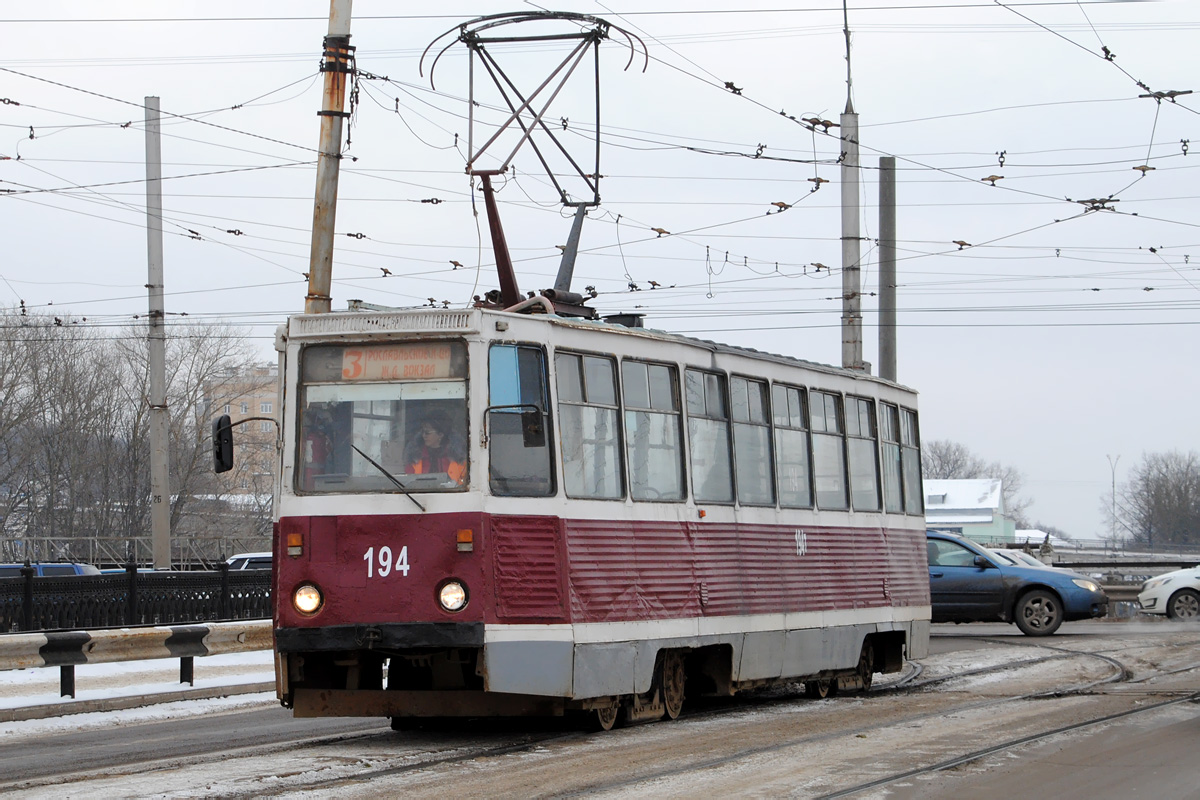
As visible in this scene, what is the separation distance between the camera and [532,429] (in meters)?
9.60

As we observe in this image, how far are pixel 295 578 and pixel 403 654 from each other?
828mm

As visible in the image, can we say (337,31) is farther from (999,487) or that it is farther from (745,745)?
(999,487)

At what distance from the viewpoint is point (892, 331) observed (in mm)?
22656

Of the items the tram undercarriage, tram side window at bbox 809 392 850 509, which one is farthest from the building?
the tram undercarriage

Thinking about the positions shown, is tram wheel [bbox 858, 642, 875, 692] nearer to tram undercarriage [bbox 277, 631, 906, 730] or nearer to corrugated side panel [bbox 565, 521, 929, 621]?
corrugated side panel [bbox 565, 521, 929, 621]

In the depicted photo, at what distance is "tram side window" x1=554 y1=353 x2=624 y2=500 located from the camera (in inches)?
404

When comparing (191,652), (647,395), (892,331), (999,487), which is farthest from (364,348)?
(999,487)

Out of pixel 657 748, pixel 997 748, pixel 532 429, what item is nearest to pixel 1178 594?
pixel 997 748

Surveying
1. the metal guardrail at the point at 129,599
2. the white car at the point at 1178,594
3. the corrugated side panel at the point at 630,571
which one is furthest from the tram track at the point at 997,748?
the white car at the point at 1178,594

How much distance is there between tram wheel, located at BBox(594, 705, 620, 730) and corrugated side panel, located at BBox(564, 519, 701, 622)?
2.08 feet

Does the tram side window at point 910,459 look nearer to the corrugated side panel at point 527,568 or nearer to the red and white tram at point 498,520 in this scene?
the red and white tram at point 498,520

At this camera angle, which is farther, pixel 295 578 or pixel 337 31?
pixel 337 31

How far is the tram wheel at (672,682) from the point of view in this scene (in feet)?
36.8

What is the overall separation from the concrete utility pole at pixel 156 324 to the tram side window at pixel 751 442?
14.3 metres
